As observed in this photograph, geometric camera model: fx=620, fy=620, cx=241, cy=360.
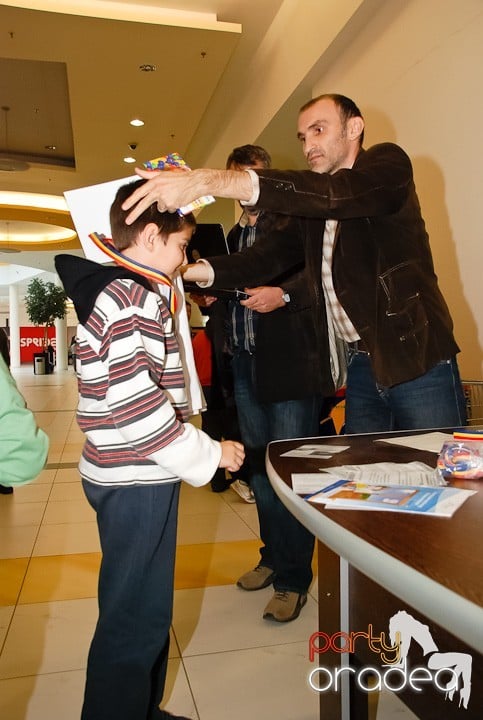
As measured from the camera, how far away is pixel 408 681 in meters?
0.90

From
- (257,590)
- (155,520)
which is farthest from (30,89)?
(155,520)

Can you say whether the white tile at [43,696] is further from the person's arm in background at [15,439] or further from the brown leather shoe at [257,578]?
the person's arm in background at [15,439]

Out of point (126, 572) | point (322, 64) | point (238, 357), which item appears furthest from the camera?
point (322, 64)

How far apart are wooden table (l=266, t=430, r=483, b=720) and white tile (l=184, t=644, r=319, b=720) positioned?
312mm

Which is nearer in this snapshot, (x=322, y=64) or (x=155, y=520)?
(x=155, y=520)

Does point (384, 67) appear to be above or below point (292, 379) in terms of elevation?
above

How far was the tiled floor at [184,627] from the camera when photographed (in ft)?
5.09

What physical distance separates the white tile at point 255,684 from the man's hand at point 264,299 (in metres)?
1.02

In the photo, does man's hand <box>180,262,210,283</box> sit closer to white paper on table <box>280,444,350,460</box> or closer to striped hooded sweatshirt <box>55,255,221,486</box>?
striped hooded sweatshirt <box>55,255,221,486</box>

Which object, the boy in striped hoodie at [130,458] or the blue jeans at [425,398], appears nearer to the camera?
the boy in striped hoodie at [130,458]

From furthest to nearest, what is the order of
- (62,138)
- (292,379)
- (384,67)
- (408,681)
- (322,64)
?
(62,138)
(322,64)
(384,67)
(292,379)
(408,681)

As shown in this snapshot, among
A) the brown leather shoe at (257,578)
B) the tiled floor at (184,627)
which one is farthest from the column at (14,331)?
the brown leather shoe at (257,578)

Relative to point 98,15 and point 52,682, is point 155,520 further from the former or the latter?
point 98,15

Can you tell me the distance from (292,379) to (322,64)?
121 inches
